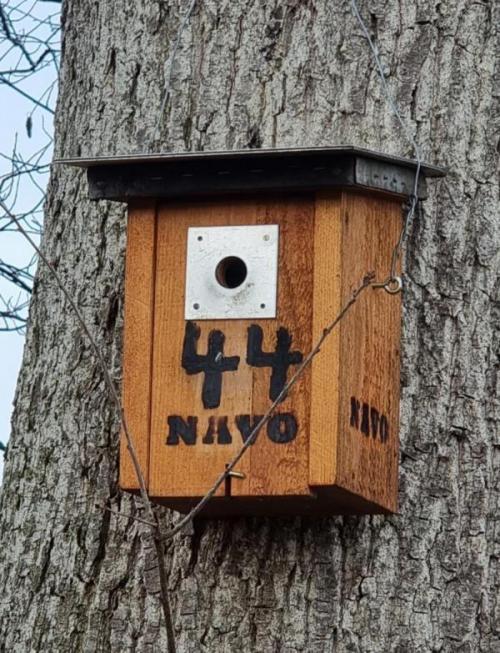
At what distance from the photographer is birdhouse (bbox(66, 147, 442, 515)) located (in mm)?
2779

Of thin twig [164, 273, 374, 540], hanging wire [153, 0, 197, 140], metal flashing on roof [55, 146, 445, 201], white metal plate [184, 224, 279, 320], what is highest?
hanging wire [153, 0, 197, 140]

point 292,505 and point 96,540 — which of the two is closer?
point 292,505

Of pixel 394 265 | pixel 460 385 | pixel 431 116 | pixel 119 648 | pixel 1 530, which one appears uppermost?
pixel 431 116

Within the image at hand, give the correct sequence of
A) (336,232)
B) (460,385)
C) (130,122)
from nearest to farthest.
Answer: (336,232)
(460,385)
(130,122)

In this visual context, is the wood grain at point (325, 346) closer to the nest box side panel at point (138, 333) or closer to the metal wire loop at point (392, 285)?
the metal wire loop at point (392, 285)

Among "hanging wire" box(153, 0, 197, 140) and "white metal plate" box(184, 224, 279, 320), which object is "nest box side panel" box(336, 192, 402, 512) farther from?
"hanging wire" box(153, 0, 197, 140)

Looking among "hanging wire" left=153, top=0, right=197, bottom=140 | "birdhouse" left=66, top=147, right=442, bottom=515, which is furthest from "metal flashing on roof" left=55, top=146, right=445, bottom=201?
"hanging wire" left=153, top=0, right=197, bottom=140

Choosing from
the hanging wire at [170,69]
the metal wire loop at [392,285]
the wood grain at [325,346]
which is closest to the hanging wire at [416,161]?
the metal wire loop at [392,285]

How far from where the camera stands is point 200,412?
111 inches

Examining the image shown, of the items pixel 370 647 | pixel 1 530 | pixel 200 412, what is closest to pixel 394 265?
pixel 200 412

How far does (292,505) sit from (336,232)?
17.5 inches

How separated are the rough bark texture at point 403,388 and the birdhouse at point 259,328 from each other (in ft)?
0.39

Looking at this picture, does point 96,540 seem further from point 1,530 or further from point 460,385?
point 460,385

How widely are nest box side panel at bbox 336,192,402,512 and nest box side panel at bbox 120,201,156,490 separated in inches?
13.0
